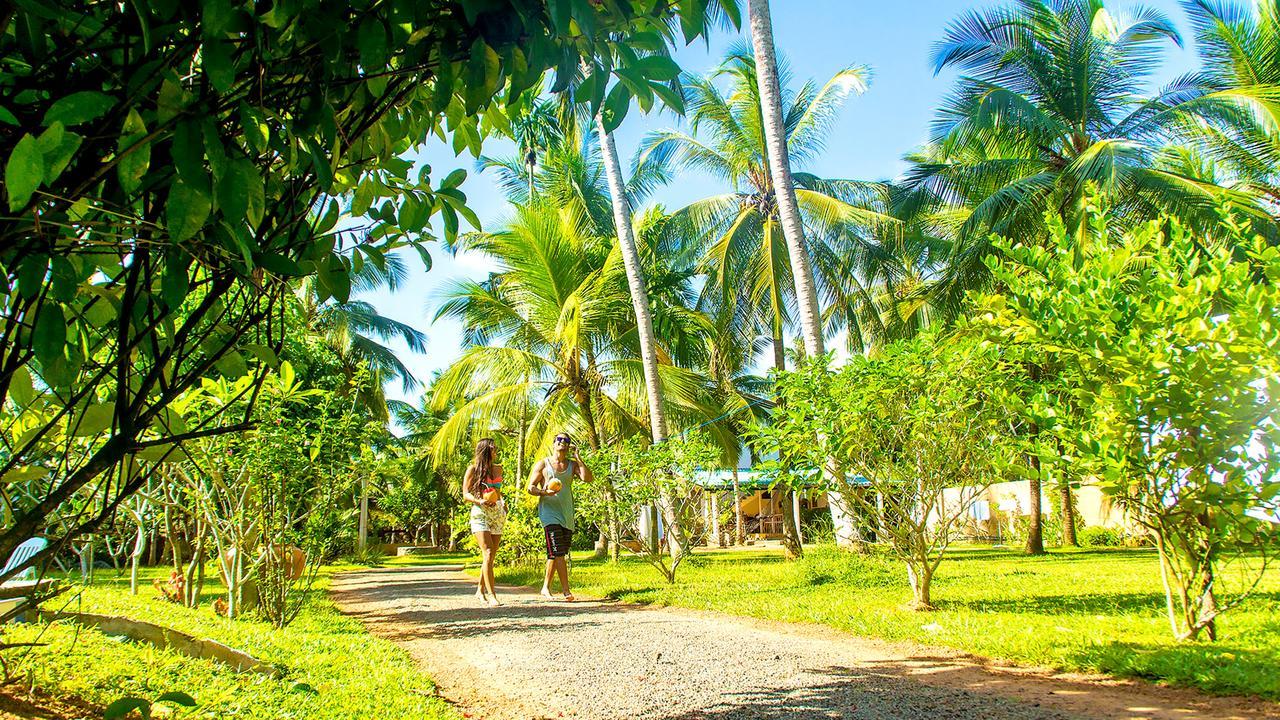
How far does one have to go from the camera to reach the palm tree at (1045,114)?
1448 cm

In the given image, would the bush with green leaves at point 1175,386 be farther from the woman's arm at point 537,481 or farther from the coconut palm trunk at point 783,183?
the coconut palm trunk at point 783,183

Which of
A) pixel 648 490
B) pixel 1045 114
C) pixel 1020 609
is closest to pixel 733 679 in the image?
pixel 1020 609

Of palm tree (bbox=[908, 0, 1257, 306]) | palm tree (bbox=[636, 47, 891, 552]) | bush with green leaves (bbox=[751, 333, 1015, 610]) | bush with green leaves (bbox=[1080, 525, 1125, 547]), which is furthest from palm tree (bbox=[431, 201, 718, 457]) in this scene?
bush with green leaves (bbox=[751, 333, 1015, 610])

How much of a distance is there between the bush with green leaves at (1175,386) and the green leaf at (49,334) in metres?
4.11

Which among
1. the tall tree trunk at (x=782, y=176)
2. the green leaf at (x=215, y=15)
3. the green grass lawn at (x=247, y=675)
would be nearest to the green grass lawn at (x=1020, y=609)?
the green grass lawn at (x=247, y=675)

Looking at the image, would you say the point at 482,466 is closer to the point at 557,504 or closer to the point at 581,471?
the point at 557,504

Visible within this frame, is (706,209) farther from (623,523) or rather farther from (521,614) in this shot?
(521,614)

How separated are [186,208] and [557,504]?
7041mm

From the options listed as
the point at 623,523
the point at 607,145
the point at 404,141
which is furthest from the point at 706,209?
the point at 404,141

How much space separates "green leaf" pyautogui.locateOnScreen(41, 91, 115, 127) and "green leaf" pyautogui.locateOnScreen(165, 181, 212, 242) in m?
0.12

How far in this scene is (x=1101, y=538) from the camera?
58.8ft

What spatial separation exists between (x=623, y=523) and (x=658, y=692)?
6.45 metres

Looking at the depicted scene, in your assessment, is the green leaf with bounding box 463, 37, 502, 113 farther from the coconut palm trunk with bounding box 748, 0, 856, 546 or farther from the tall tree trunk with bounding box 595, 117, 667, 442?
the tall tree trunk with bounding box 595, 117, 667, 442

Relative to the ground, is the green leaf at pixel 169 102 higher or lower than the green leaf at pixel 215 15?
lower
